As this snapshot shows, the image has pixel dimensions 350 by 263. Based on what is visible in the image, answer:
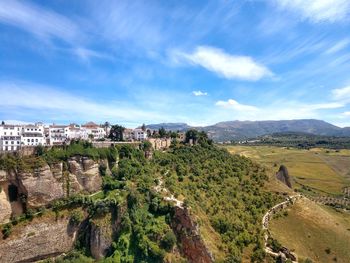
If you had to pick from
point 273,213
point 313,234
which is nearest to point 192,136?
point 273,213

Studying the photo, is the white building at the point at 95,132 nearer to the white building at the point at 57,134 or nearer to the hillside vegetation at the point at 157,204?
the white building at the point at 57,134

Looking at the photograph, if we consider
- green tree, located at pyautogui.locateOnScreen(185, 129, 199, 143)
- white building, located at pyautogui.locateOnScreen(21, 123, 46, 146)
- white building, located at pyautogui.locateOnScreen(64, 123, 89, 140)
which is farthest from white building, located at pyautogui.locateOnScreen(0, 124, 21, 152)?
green tree, located at pyautogui.locateOnScreen(185, 129, 199, 143)

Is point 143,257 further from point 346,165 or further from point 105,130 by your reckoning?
point 346,165

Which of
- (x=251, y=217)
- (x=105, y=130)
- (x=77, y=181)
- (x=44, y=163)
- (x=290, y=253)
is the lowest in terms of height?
(x=290, y=253)

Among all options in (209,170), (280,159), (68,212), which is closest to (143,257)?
(68,212)

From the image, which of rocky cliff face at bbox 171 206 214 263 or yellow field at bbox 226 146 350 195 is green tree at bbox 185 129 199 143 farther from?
rocky cliff face at bbox 171 206 214 263

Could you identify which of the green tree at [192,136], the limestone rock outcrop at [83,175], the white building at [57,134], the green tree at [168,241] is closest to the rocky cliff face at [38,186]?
the limestone rock outcrop at [83,175]
